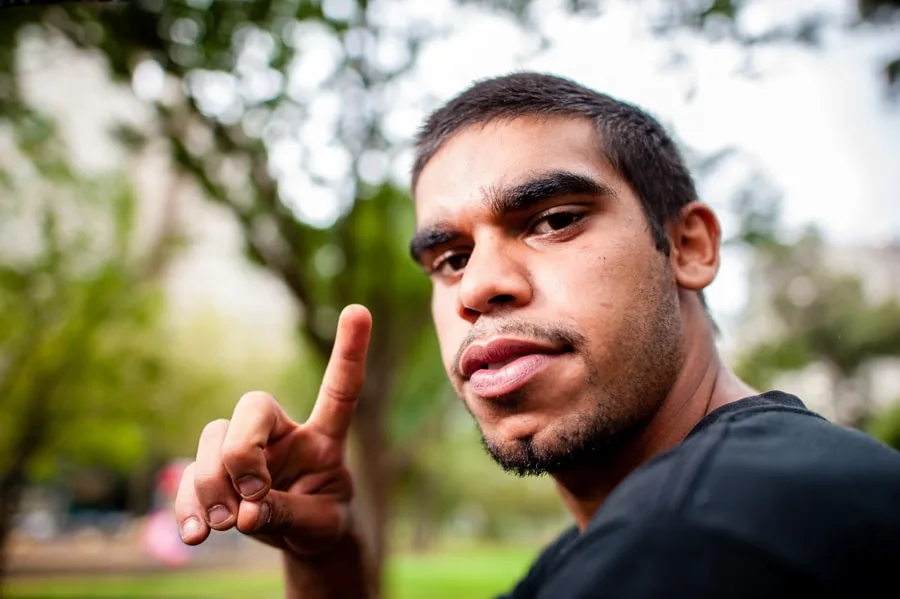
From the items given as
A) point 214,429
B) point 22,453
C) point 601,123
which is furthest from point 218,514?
point 22,453

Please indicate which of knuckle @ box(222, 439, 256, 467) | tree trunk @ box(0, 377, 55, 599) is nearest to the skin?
knuckle @ box(222, 439, 256, 467)

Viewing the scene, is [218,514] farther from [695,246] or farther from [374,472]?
[374,472]

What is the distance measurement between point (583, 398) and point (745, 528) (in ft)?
2.31

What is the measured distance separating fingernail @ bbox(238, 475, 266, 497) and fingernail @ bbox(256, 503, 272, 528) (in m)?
0.10

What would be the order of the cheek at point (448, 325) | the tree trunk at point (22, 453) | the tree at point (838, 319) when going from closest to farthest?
the cheek at point (448, 325)
the tree trunk at point (22, 453)
the tree at point (838, 319)

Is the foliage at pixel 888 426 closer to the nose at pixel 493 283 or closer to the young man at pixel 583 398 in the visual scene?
the young man at pixel 583 398

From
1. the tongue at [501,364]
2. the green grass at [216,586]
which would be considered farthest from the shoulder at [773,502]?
the green grass at [216,586]

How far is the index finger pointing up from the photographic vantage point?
1.84m

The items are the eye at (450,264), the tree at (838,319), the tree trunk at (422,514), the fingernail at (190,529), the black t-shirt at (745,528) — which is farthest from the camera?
the tree trunk at (422,514)

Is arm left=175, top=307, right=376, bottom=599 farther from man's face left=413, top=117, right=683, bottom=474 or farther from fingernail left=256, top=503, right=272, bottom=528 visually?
man's face left=413, top=117, right=683, bottom=474

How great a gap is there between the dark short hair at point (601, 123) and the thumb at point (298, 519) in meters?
1.14

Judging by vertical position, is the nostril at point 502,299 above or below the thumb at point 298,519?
above

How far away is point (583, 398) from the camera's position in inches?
62.1

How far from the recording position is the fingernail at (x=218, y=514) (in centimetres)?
154
